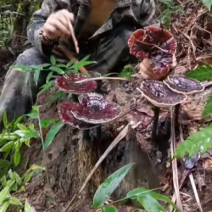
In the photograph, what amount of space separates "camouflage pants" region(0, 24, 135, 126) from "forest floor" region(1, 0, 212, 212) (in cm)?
21

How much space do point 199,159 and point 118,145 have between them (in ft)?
1.40

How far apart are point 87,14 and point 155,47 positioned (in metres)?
0.95

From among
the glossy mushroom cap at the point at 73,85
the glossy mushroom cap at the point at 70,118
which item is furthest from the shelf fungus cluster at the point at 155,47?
the glossy mushroom cap at the point at 70,118

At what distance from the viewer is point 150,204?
1.25 m

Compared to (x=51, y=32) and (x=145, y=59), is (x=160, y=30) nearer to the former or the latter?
(x=145, y=59)

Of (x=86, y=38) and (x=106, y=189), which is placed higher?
(x=86, y=38)

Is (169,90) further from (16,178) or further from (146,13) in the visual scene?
(146,13)

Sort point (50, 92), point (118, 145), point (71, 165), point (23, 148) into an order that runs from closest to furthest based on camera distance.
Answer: point (118, 145) < point (71, 165) < point (23, 148) < point (50, 92)

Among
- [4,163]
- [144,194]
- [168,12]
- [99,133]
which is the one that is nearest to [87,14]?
[168,12]

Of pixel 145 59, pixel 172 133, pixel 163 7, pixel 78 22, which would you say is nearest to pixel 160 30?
pixel 145 59

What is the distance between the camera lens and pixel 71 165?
6.46 ft

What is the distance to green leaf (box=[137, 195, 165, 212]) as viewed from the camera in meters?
1.24

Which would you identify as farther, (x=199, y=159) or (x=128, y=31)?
(x=128, y=31)

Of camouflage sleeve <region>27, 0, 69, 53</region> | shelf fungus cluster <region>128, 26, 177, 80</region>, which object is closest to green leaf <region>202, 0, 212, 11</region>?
shelf fungus cluster <region>128, 26, 177, 80</region>
